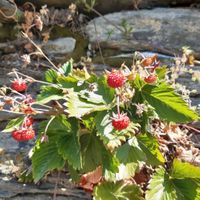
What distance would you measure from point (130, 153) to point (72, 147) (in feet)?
0.64

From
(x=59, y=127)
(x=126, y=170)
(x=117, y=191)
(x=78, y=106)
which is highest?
(x=78, y=106)

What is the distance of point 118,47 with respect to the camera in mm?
2760

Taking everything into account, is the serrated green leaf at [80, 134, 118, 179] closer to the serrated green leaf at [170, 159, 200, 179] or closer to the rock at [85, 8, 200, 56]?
the serrated green leaf at [170, 159, 200, 179]

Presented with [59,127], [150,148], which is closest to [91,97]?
[59,127]

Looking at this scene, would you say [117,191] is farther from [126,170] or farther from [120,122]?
→ [120,122]

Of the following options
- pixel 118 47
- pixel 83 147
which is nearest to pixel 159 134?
pixel 83 147

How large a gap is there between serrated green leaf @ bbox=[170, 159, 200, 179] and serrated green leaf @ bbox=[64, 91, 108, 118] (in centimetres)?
37

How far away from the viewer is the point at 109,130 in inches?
76.9

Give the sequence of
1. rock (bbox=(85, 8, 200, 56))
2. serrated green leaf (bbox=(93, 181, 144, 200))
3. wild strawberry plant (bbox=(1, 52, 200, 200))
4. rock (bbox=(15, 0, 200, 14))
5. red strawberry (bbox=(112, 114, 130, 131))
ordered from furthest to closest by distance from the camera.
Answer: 1. rock (bbox=(15, 0, 200, 14))
2. rock (bbox=(85, 8, 200, 56))
3. serrated green leaf (bbox=(93, 181, 144, 200))
4. wild strawberry plant (bbox=(1, 52, 200, 200))
5. red strawberry (bbox=(112, 114, 130, 131))

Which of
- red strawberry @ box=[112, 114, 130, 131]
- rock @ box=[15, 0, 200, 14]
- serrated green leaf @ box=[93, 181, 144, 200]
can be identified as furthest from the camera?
rock @ box=[15, 0, 200, 14]

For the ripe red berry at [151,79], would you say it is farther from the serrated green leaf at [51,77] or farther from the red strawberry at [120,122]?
the serrated green leaf at [51,77]

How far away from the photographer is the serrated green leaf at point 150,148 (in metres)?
2.07

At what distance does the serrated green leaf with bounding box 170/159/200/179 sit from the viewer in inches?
82.4

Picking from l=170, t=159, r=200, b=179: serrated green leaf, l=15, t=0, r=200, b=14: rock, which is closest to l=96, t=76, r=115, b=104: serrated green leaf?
l=170, t=159, r=200, b=179: serrated green leaf
